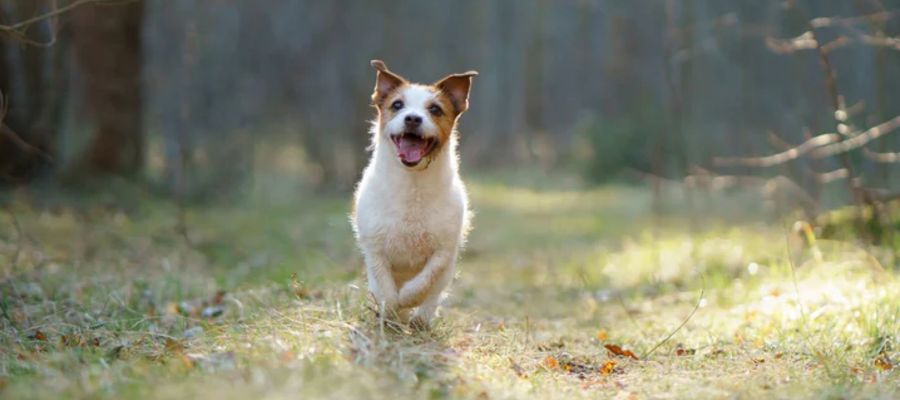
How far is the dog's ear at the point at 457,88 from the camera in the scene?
A: 6035 mm

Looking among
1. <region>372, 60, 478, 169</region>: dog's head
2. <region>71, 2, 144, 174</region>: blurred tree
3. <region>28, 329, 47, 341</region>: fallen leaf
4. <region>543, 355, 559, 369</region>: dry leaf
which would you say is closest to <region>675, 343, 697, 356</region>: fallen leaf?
<region>543, 355, 559, 369</region>: dry leaf

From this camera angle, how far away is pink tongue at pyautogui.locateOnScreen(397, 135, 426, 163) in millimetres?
5688

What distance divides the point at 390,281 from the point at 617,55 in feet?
83.6

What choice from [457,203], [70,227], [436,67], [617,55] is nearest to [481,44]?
[436,67]

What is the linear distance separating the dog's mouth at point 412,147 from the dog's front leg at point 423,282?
2.00 feet

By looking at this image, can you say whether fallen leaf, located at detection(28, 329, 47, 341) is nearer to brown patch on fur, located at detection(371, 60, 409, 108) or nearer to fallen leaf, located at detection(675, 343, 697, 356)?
brown patch on fur, located at detection(371, 60, 409, 108)

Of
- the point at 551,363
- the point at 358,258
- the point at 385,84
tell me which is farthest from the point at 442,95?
the point at 358,258

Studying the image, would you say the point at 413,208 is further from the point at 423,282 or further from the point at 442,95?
the point at 442,95

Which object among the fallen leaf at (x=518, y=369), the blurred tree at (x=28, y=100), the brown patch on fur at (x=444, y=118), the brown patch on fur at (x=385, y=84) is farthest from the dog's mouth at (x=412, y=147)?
the blurred tree at (x=28, y=100)

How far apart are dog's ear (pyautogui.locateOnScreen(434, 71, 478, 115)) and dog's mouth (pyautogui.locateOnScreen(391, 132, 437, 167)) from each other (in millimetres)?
456

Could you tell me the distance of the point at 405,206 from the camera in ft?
19.1

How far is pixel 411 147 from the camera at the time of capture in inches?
225

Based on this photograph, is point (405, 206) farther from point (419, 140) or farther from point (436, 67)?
point (436, 67)

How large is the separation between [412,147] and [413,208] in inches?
14.9
